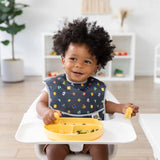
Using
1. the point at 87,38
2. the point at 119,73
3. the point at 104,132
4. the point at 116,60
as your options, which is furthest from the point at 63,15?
the point at 104,132

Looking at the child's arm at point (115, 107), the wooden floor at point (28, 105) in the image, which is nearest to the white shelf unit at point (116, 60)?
the wooden floor at point (28, 105)

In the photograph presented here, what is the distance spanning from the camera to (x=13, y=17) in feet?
12.6

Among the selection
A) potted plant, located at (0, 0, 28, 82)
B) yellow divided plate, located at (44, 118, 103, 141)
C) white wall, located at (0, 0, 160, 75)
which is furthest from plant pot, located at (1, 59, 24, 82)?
yellow divided plate, located at (44, 118, 103, 141)

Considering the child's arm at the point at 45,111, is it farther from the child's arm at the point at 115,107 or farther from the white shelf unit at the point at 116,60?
the white shelf unit at the point at 116,60

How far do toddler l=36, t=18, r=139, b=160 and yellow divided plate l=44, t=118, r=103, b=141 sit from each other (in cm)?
12

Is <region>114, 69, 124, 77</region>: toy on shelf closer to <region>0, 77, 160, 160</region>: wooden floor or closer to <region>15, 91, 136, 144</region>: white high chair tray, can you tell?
<region>0, 77, 160, 160</region>: wooden floor

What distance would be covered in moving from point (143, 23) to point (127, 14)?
0.36 meters

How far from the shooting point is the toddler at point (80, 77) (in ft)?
3.84

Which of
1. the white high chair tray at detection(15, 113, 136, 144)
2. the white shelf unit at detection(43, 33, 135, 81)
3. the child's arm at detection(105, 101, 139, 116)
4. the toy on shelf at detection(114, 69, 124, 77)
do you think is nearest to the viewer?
the white high chair tray at detection(15, 113, 136, 144)

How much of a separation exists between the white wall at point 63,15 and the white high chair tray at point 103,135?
11.1ft

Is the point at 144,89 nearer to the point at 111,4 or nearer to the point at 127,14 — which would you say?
the point at 127,14

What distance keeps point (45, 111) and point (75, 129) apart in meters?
0.15

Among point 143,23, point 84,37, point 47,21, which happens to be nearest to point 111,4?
point 143,23

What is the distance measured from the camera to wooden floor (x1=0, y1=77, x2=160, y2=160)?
180cm
